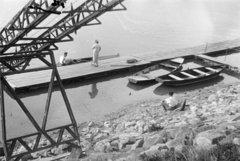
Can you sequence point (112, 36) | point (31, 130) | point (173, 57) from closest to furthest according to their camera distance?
1. point (31, 130)
2. point (173, 57)
3. point (112, 36)

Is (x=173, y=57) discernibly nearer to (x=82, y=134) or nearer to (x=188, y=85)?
(x=188, y=85)

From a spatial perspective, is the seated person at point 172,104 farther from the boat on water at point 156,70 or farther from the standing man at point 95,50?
the standing man at point 95,50

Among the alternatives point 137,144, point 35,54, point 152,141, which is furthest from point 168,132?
point 35,54

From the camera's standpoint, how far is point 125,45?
1105 inches

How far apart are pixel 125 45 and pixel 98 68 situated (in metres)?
11.3

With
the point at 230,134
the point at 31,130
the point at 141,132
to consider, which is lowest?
the point at 31,130

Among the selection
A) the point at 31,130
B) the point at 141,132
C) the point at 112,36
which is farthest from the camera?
the point at 112,36

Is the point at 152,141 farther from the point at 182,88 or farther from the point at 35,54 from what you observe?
the point at 182,88

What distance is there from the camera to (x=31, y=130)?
1072 cm

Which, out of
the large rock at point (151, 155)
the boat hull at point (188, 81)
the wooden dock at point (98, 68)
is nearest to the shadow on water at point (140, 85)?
the boat hull at point (188, 81)

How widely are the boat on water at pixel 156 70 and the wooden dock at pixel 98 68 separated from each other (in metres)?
0.82

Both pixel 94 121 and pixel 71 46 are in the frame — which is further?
pixel 71 46

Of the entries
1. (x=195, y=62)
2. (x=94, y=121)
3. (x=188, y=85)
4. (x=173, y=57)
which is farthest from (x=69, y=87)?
(x=195, y=62)

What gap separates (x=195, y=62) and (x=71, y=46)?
13.3m
